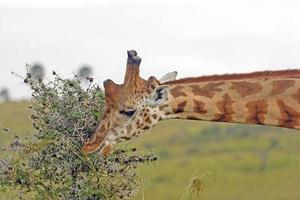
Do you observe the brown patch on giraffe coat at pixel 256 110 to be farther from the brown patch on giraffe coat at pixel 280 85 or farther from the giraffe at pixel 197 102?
the brown patch on giraffe coat at pixel 280 85

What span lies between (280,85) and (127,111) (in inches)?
55.5

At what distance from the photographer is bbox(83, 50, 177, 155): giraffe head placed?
9.61 m

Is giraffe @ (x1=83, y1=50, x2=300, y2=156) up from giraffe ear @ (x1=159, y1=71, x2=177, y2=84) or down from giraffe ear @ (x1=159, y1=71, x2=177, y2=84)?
down

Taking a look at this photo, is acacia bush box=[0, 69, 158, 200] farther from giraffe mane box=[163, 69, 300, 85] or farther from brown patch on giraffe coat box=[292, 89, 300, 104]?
brown patch on giraffe coat box=[292, 89, 300, 104]

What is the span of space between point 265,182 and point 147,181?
1509 inches

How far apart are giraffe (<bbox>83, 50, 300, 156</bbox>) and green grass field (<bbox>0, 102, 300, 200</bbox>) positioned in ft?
101

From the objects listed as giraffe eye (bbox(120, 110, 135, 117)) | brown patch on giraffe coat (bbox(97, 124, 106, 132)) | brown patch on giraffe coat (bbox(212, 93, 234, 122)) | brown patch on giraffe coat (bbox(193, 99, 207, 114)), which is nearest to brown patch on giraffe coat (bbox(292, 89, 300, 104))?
brown patch on giraffe coat (bbox(212, 93, 234, 122))

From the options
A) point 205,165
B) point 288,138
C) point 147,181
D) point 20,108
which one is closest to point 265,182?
point 205,165

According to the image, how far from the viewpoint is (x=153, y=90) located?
967cm

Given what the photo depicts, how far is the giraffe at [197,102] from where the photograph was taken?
9.64 metres

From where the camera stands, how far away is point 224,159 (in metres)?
52.6

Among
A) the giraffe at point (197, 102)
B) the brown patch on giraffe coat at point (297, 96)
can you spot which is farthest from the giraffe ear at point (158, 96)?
the brown patch on giraffe coat at point (297, 96)

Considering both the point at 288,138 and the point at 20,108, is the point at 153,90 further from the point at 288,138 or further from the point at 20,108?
the point at 20,108

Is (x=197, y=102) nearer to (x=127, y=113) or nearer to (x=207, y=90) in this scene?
(x=207, y=90)
